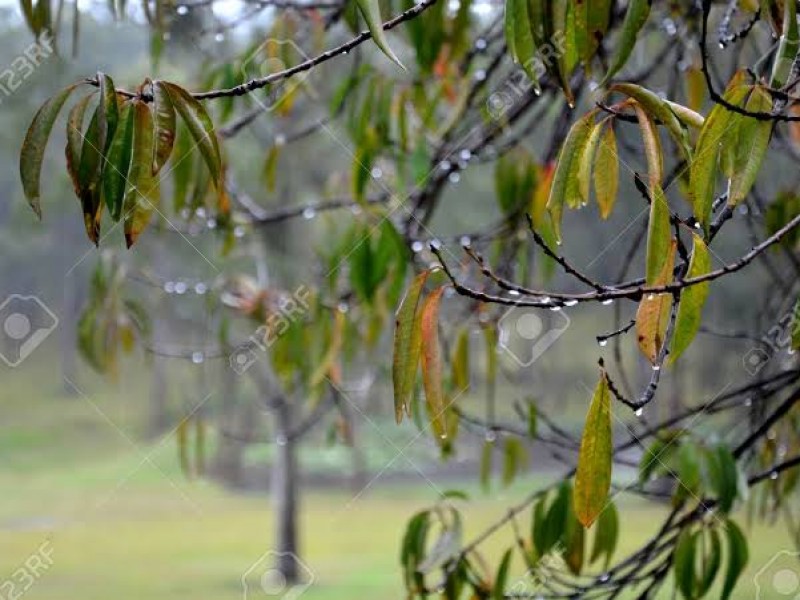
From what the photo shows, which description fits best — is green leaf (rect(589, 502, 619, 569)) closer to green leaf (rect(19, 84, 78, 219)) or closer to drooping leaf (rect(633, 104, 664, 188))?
drooping leaf (rect(633, 104, 664, 188))

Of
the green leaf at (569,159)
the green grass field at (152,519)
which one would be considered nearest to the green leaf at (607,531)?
the green leaf at (569,159)

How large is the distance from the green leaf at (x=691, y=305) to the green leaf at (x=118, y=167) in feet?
1.20

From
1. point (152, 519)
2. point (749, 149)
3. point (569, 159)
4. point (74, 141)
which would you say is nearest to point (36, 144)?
point (74, 141)

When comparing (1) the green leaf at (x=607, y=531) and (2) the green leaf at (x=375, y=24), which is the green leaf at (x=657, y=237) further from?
(1) the green leaf at (x=607, y=531)

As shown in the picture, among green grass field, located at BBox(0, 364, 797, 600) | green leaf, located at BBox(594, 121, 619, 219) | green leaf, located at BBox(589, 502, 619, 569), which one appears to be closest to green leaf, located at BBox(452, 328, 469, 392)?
green leaf, located at BBox(589, 502, 619, 569)

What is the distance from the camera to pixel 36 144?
77 cm

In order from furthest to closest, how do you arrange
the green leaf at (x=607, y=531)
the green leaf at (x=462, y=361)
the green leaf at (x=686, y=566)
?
the green leaf at (x=462, y=361) → the green leaf at (x=607, y=531) → the green leaf at (x=686, y=566)

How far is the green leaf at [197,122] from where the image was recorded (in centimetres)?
78

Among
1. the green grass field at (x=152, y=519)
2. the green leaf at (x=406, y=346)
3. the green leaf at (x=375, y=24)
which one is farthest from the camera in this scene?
the green grass field at (x=152, y=519)

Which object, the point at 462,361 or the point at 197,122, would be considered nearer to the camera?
the point at 197,122

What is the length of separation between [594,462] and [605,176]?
23 centimetres

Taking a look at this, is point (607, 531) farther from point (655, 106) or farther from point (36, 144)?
point (36, 144)

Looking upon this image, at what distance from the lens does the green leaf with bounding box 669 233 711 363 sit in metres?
0.78

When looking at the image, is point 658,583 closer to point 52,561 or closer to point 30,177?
point 30,177
